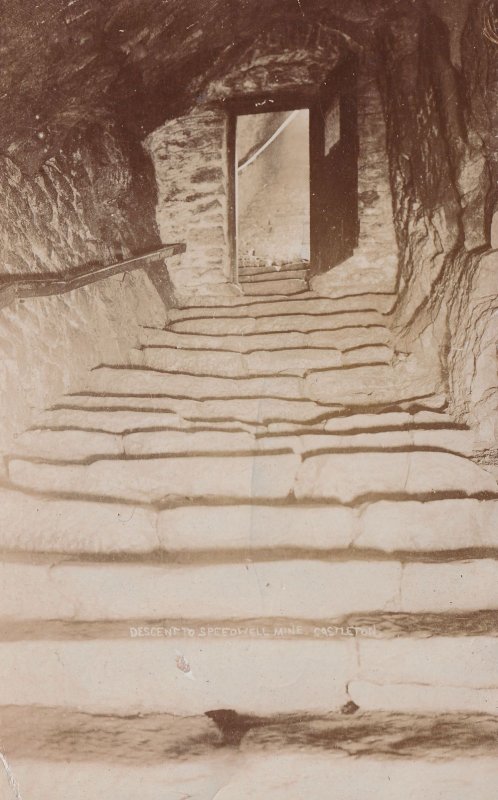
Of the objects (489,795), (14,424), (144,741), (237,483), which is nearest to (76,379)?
(14,424)

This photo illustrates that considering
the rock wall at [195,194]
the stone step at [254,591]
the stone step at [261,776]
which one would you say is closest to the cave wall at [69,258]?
the rock wall at [195,194]

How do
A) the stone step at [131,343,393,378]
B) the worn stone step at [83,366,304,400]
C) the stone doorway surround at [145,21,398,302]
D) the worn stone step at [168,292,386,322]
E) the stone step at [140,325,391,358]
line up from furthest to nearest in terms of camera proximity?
1. the stone doorway surround at [145,21,398,302]
2. the worn stone step at [168,292,386,322]
3. the stone step at [140,325,391,358]
4. the stone step at [131,343,393,378]
5. the worn stone step at [83,366,304,400]

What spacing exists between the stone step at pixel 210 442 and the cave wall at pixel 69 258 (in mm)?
195

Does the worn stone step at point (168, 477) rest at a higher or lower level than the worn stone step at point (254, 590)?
higher

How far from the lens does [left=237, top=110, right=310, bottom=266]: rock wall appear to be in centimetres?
750

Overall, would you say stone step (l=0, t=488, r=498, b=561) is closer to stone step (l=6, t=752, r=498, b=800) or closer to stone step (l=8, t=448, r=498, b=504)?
stone step (l=8, t=448, r=498, b=504)

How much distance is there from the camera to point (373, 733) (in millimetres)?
1380

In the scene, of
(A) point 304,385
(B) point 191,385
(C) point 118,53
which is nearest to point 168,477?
(B) point 191,385

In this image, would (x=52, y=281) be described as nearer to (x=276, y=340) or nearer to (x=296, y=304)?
(x=276, y=340)

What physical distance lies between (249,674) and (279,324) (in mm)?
2328

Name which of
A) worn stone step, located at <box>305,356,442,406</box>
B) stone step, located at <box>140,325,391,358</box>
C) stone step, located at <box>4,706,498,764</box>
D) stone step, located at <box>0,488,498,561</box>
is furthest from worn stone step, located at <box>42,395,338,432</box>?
stone step, located at <box>4,706,498,764</box>

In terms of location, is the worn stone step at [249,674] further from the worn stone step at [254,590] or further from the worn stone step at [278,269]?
the worn stone step at [278,269]

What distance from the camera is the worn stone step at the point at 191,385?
2.47 meters

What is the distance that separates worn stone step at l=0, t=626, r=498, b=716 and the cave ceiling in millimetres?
2209
